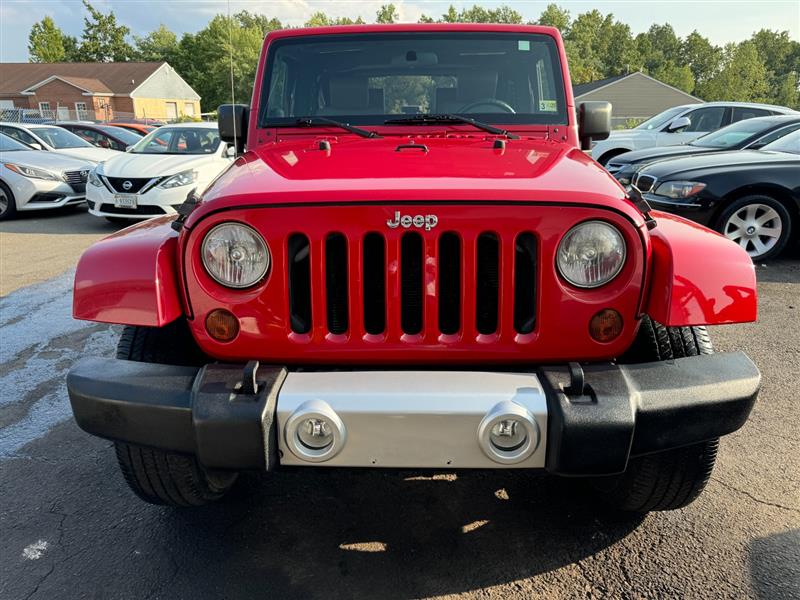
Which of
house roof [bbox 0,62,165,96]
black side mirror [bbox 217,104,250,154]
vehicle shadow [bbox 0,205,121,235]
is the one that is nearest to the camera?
black side mirror [bbox 217,104,250,154]

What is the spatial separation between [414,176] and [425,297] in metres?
0.43

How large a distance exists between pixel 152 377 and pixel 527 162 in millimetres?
1518

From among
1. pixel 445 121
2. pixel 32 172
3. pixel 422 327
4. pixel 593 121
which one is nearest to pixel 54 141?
pixel 32 172

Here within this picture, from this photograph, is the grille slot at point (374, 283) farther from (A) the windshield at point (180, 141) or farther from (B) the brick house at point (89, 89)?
(B) the brick house at point (89, 89)

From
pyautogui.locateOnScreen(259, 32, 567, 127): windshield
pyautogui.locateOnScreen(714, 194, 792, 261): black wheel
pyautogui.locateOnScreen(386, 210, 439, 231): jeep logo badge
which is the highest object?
pyautogui.locateOnScreen(259, 32, 567, 127): windshield

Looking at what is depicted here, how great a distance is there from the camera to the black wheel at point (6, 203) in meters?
9.84

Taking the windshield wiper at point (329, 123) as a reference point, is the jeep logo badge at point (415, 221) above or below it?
below

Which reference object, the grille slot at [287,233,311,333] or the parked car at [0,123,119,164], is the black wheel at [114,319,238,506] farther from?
the parked car at [0,123,119,164]

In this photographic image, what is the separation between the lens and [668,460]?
224 centimetres

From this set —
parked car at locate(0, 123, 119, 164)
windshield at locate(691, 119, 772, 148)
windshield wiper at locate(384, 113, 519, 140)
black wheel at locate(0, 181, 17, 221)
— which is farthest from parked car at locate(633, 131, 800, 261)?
parked car at locate(0, 123, 119, 164)

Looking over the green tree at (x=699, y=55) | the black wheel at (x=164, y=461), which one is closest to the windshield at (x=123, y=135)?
the black wheel at (x=164, y=461)

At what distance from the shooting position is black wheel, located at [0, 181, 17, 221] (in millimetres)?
9836

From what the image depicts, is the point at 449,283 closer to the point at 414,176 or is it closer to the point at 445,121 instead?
the point at 414,176

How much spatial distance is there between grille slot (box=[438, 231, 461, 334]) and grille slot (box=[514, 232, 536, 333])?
0.18 metres
